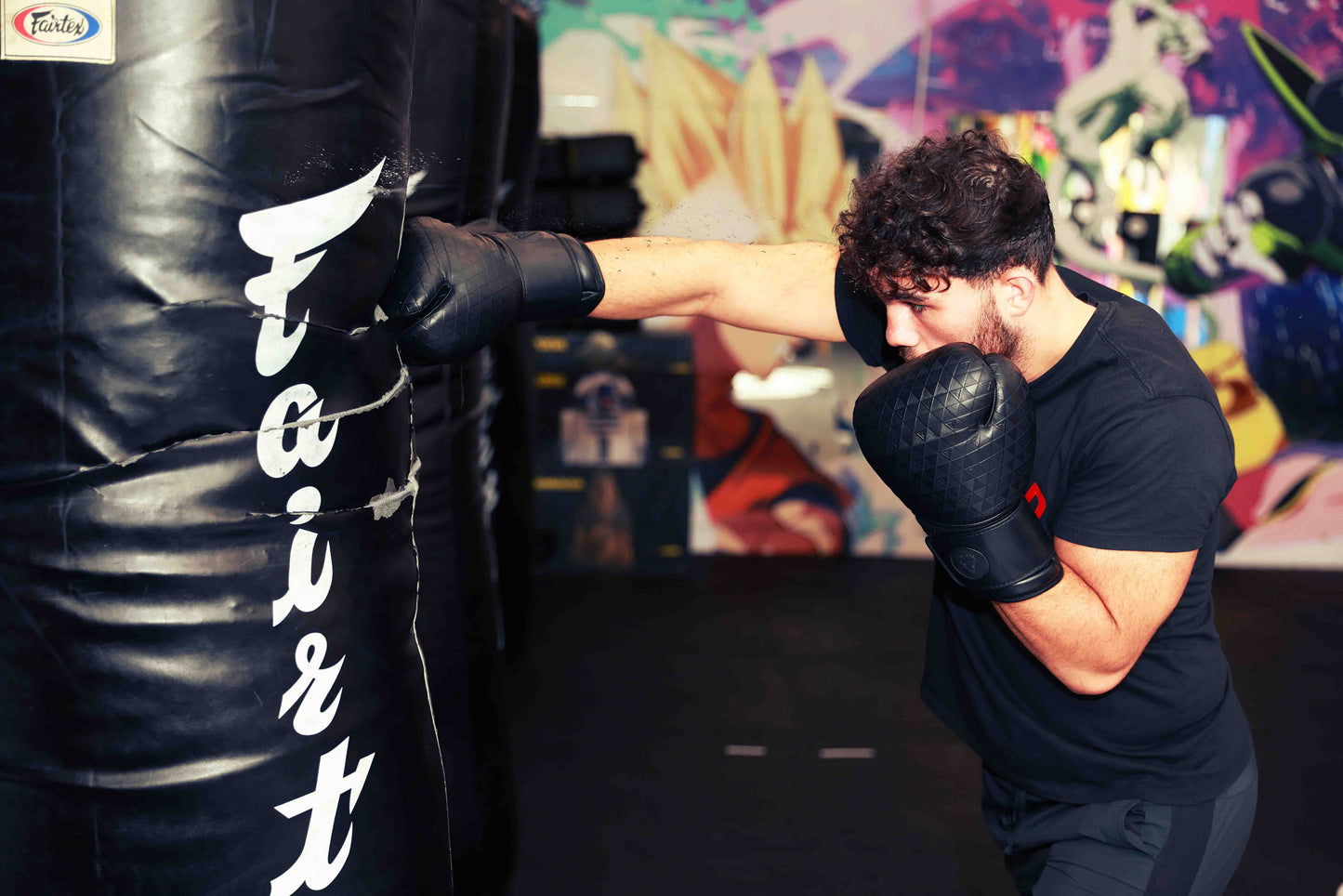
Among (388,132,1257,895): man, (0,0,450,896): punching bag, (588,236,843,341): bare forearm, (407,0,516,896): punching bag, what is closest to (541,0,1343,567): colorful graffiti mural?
(407,0,516,896): punching bag

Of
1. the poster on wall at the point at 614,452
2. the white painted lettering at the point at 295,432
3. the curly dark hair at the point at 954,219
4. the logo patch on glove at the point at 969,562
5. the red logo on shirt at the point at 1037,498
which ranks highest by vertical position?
the curly dark hair at the point at 954,219

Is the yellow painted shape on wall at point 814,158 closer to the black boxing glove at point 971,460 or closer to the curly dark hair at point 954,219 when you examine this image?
the curly dark hair at point 954,219

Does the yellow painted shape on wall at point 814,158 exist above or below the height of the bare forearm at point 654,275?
above

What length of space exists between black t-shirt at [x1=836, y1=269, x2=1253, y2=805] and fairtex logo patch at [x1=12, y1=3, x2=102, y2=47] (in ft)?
3.75

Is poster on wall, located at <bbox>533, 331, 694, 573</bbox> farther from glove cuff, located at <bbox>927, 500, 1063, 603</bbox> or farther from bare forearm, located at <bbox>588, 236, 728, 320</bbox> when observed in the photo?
glove cuff, located at <bbox>927, 500, 1063, 603</bbox>

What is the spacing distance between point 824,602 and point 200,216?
12.1 ft

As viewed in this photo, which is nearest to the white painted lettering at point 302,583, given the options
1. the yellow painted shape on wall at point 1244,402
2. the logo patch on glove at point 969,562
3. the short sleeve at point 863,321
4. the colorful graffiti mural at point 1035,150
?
the logo patch on glove at point 969,562

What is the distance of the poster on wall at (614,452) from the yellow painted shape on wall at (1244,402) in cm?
257

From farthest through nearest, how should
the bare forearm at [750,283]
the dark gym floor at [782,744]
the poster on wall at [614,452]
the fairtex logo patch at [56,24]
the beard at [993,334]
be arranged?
the poster on wall at [614,452] < the dark gym floor at [782,744] < the bare forearm at [750,283] < the beard at [993,334] < the fairtex logo patch at [56,24]

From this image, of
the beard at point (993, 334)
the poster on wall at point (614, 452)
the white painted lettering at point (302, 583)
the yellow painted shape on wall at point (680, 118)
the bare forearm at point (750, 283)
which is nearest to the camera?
the white painted lettering at point (302, 583)

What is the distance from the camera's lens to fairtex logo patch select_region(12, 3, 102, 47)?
0.80 m

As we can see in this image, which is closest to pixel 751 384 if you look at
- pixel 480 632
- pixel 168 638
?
pixel 480 632

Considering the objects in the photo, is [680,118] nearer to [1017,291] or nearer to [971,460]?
[1017,291]

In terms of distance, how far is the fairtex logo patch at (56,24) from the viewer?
2.64ft
